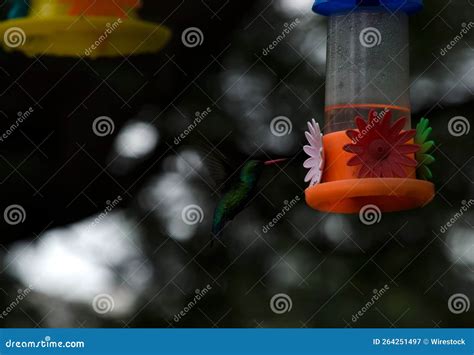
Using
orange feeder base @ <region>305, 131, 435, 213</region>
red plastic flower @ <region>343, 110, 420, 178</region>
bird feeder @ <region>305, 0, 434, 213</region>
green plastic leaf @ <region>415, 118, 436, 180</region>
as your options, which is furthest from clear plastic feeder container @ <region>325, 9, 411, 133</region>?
red plastic flower @ <region>343, 110, 420, 178</region>

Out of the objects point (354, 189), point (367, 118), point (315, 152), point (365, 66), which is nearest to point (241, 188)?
point (315, 152)

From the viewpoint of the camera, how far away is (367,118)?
28.2 ft

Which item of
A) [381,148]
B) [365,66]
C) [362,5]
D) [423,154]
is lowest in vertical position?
[381,148]

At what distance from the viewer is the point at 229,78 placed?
10180mm

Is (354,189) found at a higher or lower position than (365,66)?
lower

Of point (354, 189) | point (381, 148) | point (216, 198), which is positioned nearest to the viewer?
point (354, 189)

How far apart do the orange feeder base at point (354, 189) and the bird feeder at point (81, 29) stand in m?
1.05

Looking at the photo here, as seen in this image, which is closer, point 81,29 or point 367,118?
point 81,29

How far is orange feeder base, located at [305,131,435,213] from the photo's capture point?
7805mm

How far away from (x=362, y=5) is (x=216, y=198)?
1577 millimetres

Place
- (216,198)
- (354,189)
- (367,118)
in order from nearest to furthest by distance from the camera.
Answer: (354,189) < (367,118) < (216,198)

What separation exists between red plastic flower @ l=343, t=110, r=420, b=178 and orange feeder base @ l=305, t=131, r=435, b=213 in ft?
0.18

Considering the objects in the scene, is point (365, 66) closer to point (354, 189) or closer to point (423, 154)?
point (423, 154)

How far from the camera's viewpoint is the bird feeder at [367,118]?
7.91 meters
